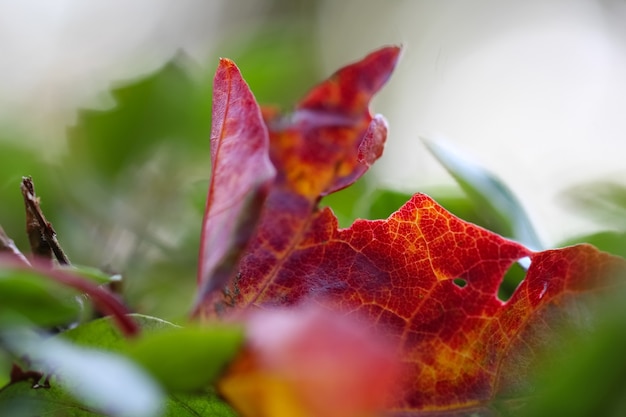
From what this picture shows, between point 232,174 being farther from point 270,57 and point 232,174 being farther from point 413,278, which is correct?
point 270,57

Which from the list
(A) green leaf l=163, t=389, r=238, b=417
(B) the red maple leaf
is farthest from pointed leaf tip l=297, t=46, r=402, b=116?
(A) green leaf l=163, t=389, r=238, b=417

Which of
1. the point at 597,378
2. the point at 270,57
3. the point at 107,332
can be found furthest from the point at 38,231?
the point at 270,57

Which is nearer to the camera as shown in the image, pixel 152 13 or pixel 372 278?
pixel 372 278

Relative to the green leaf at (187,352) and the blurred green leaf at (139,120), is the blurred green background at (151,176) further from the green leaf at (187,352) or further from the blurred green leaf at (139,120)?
the green leaf at (187,352)

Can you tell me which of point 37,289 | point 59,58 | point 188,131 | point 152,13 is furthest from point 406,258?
point 152,13

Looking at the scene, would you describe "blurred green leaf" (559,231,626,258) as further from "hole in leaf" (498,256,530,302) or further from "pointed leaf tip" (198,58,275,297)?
"pointed leaf tip" (198,58,275,297)

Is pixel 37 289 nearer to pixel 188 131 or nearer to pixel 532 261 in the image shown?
pixel 532 261

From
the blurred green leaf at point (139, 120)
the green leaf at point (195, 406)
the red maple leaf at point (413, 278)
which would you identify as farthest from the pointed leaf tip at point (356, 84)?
the blurred green leaf at point (139, 120)
